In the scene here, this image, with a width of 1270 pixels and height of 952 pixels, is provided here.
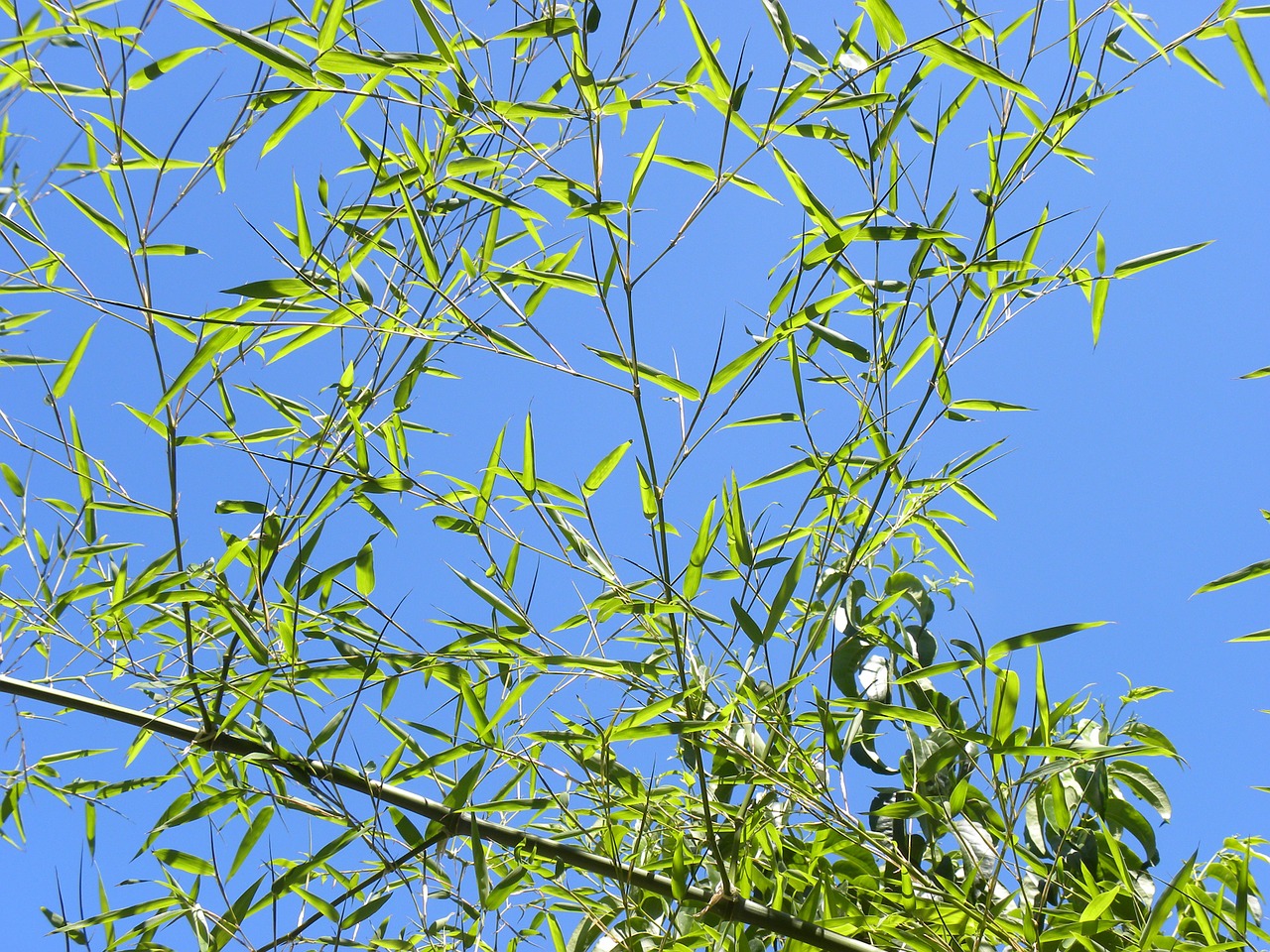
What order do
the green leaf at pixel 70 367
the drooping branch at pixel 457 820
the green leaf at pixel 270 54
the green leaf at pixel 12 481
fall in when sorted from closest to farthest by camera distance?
the green leaf at pixel 270 54 < the drooping branch at pixel 457 820 < the green leaf at pixel 70 367 < the green leaf at pixel 12 481

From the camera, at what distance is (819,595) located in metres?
1.26

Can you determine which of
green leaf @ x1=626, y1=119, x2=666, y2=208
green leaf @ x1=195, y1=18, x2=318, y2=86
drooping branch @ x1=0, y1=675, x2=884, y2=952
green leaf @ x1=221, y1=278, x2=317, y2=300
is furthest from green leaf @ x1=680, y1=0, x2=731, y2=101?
drooping branch @ x1=0, y1=675, x2=884, y2=952

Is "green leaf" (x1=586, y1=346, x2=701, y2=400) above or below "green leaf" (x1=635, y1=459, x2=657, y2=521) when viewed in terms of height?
above

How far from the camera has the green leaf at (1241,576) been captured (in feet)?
3.39

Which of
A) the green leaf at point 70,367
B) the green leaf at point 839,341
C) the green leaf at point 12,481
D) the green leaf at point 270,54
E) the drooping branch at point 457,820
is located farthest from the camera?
the green leaf at point 12,481

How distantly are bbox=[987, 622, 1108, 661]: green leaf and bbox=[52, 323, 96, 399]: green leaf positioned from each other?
124 cm

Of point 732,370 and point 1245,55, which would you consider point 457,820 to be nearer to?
point 732,370

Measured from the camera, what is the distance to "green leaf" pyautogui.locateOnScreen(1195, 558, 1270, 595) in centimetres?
103

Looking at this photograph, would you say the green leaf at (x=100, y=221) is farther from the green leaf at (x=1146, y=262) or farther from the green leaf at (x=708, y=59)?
the green leaf at (x=1146, y=262)

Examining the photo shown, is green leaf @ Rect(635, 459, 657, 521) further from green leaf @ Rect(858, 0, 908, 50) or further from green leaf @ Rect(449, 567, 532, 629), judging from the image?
green leaf @ Rect(858, 0, 908, 50)

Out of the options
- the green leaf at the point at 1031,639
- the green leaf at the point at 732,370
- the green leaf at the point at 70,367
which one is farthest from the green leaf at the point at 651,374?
the green leaf at the point at 70,367

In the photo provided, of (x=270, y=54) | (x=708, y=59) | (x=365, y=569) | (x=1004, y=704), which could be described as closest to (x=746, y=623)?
(x=1004, y=704)

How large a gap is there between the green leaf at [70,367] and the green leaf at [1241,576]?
1.43 metres

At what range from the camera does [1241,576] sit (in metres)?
1.04
